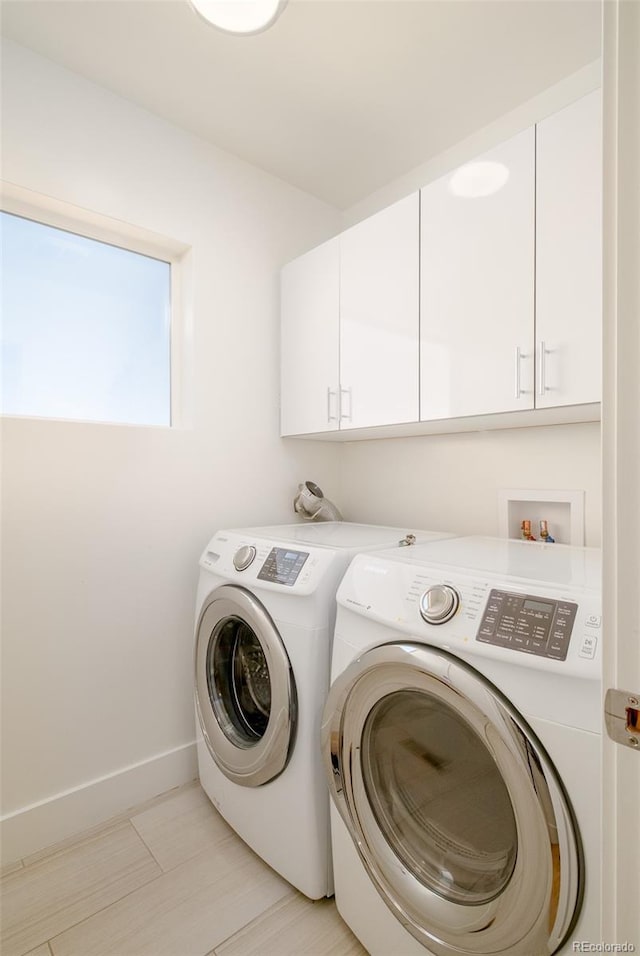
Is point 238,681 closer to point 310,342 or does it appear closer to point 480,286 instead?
point 310,342

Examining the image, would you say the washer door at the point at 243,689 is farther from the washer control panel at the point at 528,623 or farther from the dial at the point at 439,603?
the washer control panel at the point at 528,623

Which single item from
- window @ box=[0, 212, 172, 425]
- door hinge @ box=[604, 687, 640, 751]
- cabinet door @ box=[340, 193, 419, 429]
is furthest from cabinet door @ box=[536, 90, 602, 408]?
window @ box=[0, 212, 172, 425]

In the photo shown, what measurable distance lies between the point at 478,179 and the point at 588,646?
134cm

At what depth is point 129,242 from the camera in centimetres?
193

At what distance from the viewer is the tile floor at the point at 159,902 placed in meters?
1.21

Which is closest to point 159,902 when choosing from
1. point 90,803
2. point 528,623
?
point 90,803

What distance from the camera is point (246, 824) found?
150 cm

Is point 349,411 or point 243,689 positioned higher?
point 349,411

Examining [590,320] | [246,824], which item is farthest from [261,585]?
[590,320]

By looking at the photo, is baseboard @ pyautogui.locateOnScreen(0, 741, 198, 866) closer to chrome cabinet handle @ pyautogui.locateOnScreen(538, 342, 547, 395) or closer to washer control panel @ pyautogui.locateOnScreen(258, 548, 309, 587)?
washer control panel @ pyautogui.locateOnScreen(258, 548, 309, 587)

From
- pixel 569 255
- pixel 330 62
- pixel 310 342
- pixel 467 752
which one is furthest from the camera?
pixel 310 342

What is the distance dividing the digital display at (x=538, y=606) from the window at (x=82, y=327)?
1631 mm

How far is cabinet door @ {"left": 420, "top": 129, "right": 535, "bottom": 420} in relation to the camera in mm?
1337

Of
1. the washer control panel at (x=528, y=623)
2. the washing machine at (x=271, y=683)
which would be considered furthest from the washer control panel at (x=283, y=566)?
the washer control panel at (x=528, y=623)
